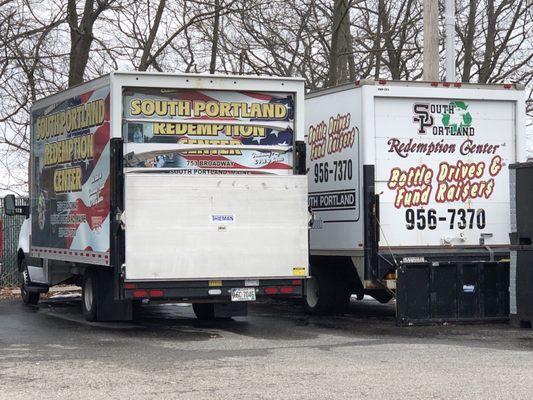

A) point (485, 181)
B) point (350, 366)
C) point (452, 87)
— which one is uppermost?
A: point (452, 87)

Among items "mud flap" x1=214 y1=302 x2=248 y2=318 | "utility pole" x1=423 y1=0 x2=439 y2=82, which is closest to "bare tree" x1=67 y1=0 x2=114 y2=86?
"utility pole" x1=423 y1=0 x2=439 y2=82

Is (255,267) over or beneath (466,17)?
beneath

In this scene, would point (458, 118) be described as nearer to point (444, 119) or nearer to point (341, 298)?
point (444, 119)

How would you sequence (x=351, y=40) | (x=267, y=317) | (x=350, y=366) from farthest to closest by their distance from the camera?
(x=351, y=40)
(x=267, y=317)
(x=350, y=366)

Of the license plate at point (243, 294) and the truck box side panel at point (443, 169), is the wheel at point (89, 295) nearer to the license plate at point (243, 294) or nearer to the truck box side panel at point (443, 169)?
the license plate at point (243, 294)

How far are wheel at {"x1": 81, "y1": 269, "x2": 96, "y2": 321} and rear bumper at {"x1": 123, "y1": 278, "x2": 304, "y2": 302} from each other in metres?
1.74

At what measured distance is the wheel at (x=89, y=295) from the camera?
15279 millimetres

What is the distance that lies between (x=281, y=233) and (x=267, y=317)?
10.4ft

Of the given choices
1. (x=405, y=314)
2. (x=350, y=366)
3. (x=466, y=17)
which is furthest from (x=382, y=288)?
(x=466, y=17)

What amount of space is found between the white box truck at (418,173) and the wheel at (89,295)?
3.61 metres

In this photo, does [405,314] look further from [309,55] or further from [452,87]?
[309,55]

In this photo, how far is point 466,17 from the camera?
30.7 m

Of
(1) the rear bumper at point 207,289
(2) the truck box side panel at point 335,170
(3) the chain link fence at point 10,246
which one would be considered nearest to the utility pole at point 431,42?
(2) the truck box side panel at point 335,170

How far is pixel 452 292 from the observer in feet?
49.3
